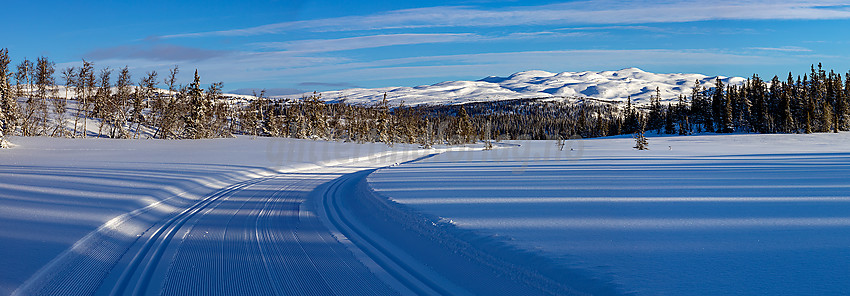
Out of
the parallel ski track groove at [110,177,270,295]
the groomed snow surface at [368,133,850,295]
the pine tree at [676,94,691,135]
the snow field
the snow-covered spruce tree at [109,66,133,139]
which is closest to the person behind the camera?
the groomed snow surface at [368,133,850,295]

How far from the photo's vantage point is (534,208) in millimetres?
8406

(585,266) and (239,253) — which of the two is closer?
(585,266)

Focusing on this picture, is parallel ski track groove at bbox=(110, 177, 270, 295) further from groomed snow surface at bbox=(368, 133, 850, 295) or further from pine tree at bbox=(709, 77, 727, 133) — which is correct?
pine tree at bbox=(709, 77, 727, 133)

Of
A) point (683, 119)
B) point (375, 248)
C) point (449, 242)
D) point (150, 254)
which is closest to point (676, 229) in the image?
point (449, 242)

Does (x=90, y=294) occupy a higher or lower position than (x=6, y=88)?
lower

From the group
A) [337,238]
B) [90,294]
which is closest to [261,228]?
[337,238]

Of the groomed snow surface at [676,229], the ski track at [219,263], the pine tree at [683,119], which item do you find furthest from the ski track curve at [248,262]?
the pine tree at [683,119]

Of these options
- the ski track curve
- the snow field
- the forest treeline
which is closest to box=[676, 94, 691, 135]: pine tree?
the forest treeline

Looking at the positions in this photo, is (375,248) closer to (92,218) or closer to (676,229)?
(676,229)

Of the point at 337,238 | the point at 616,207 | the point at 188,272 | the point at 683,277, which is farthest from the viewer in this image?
the point at 616,207

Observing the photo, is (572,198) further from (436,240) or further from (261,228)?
(261,228)

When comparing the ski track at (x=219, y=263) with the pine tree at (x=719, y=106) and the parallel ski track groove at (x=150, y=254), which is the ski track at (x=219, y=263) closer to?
the parallel ski track groove at (x=150, y=254)

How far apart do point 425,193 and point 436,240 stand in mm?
4582

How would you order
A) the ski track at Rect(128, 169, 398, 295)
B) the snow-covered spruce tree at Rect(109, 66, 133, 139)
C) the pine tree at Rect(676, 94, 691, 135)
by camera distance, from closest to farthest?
the ski track at Rect(128, 169, 398, 295)
the snow-covered spruce tree at Rect(109, 66, 133, 139)
the pine tree at Rect(676, 94, 691, 135)
